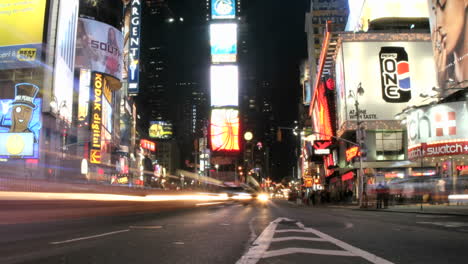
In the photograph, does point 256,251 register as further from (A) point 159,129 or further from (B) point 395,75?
(A) point 159,129

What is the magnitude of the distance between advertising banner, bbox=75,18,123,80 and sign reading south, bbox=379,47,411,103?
44205 millimetres

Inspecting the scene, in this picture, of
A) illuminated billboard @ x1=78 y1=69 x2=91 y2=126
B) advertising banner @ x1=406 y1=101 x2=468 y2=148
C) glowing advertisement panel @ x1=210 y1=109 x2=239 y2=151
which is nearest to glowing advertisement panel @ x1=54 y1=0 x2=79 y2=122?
illuminated billboard @ x1=78 y1=69 x2=91 y2=126

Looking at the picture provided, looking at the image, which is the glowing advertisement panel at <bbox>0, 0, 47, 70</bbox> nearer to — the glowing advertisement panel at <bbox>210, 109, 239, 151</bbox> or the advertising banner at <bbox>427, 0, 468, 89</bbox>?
the advertising banner at <bbox>427, 0, 468, 89</bbox>

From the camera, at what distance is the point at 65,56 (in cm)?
5456

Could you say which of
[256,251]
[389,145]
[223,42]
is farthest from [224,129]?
[256,251]

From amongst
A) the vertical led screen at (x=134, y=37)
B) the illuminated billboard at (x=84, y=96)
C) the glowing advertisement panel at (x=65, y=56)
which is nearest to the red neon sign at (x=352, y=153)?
the glowing advertisement panel at (x=65, y=56)

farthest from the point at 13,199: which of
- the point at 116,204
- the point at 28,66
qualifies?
the point at 28,66

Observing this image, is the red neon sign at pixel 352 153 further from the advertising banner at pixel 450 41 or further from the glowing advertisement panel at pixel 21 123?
the glowing advertisement panel at pixel 21 123

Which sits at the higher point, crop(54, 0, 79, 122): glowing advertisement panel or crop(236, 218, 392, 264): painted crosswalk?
crop(54, 0, 79, 122): glowing advertisement panel

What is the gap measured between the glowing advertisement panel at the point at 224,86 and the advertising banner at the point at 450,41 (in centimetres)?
6539

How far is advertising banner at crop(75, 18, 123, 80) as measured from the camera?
66188 mm

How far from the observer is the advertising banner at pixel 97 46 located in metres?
66.2

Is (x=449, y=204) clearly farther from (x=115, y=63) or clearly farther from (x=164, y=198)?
(x=115, y=63)

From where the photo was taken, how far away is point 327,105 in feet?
189
